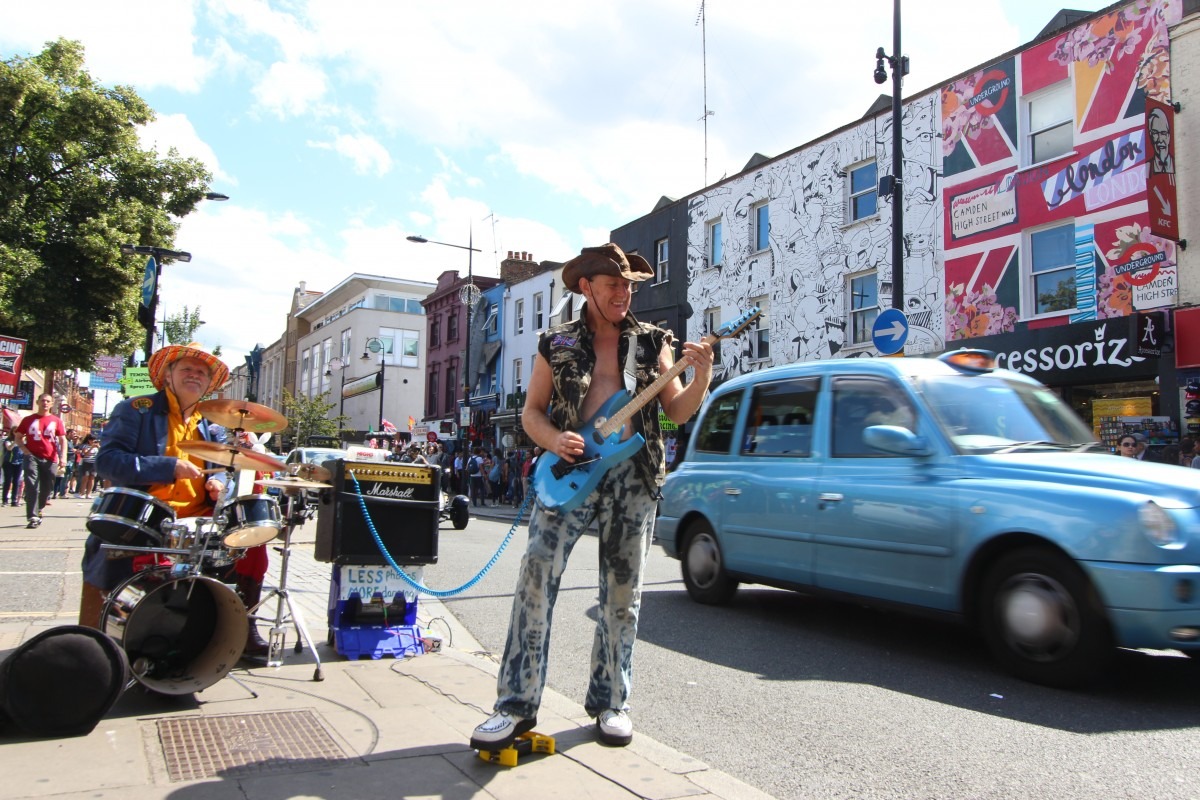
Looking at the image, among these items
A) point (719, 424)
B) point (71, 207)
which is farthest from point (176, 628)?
point (71, 207)

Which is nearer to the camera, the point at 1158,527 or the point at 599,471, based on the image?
the point at 599,471

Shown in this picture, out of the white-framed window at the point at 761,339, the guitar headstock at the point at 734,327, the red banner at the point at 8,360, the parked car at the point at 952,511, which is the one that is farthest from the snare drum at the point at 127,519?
the white-framed window at the point at 761,339

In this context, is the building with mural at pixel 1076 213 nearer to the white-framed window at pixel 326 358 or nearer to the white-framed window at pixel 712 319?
the white-framed window at pixel 712 319

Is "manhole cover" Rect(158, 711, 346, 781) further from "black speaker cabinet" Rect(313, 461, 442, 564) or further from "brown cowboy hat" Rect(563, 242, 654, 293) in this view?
"brown cowboy hat" Rect(563, 242, 654, 293)

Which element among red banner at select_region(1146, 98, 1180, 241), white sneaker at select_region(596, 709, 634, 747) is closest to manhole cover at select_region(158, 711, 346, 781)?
white sneaker at select_region(596, 709, 634, 747)

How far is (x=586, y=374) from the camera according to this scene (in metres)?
3.46

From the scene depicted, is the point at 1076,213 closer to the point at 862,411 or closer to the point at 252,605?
the point at 862,411

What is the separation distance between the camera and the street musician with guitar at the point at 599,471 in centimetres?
324

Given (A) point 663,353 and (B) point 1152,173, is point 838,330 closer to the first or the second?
(B) point 1152,173

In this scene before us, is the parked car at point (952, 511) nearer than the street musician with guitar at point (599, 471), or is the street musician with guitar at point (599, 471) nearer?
the street musician with guitar at point (599, 471)

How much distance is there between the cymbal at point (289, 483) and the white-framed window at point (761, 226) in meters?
19.7

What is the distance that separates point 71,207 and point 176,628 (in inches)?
827

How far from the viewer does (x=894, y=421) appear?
5.69 metres

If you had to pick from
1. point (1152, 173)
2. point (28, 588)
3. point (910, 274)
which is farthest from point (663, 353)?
point (910, 274)
